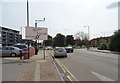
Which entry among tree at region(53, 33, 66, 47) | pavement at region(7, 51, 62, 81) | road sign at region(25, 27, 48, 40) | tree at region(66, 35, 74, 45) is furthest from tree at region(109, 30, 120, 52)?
tree at region(66, 35, 74, 45)

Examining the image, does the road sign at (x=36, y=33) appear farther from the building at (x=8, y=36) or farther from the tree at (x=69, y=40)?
the tree at (x=69, y=40)

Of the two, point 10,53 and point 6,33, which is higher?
point 6,33

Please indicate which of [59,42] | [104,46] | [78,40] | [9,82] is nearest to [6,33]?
[59,42]

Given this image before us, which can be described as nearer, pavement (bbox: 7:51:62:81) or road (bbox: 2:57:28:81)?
pavement (bbox: 7:51:62:81)

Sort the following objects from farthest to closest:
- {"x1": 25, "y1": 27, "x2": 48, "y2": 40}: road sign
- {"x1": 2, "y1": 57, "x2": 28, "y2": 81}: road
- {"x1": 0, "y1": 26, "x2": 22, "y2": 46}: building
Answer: {"x1": 0, "y1": 26, "x2": 22, "y2": 46}: building < {"x1": 25, "y1": 27, "x2": 48, "y2": 40}: road sign < {"x1": 2, "y1": 57, "x2": 28, "y2": 81}: road

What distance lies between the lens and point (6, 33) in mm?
113125

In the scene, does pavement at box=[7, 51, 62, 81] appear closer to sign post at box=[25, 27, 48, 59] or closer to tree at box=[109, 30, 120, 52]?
sign post at box=[25, 27, 48, 59]

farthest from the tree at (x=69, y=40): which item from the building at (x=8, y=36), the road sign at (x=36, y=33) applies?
the road sign at (x=36, y=33)

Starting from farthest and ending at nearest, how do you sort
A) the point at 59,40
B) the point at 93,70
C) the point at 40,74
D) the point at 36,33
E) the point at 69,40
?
the point at 69,40, the point at 59,40, the point at 36,33, the point at 93,70, the point at 40,74

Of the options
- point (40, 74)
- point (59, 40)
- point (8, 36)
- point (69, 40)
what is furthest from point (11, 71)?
point (8, 36)

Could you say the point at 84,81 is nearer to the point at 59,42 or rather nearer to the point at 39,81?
the point at 39,81

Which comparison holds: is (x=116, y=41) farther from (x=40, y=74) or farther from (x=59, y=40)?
(x=59, y=40)

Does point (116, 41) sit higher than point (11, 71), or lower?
higher

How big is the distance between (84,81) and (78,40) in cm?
9994
